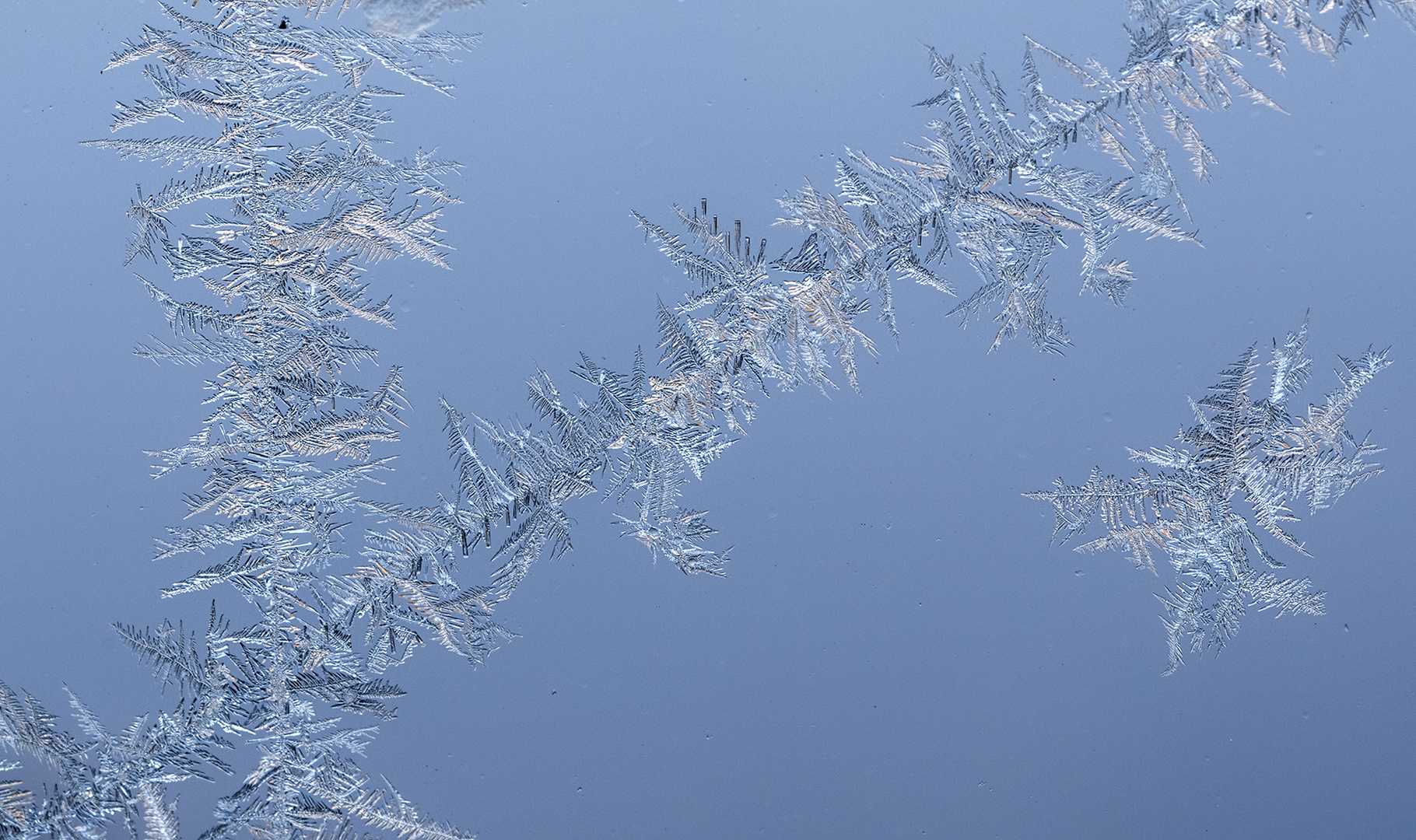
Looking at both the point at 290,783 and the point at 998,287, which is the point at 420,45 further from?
the point at 290,783

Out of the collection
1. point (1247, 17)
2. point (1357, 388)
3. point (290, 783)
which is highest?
point (1247, 17)

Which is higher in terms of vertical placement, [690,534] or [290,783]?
[690,534]

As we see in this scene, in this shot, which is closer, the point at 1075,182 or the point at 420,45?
the point at 1075,182

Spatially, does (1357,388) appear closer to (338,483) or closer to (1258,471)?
(1258,471)

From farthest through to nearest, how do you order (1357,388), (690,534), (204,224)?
(1357,388), (690,534), (204,224)

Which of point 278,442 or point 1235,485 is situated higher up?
point 278,442

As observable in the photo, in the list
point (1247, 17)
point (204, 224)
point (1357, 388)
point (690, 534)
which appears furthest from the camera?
point (1357, 388)

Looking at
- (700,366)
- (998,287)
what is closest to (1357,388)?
(998,287)
